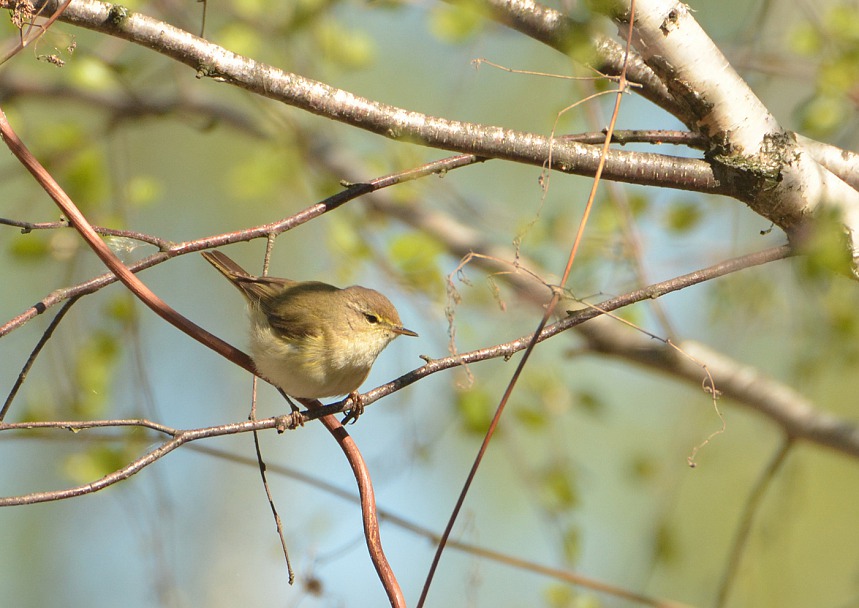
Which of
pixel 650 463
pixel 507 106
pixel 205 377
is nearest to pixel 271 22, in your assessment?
pixel 650 463

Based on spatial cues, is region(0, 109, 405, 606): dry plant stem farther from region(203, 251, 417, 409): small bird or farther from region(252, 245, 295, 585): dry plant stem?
region(203, 251, 417, 409): small bird

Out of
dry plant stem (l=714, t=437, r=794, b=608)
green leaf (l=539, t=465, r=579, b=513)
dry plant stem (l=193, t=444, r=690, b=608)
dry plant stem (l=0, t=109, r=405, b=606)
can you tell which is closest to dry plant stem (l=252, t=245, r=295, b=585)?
dry plant stem (l=0, t=109, r=405, b=606)

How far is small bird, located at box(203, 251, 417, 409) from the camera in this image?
3.04m

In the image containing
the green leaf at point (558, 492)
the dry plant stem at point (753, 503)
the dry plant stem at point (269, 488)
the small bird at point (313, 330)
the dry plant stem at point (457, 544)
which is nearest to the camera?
the dry plant stem at point (269, 488)

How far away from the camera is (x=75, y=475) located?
11.0ft

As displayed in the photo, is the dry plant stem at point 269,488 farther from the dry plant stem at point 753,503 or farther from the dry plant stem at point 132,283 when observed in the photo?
the dry plant stem at point 753,503

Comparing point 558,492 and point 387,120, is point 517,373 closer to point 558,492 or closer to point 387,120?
point 387,120

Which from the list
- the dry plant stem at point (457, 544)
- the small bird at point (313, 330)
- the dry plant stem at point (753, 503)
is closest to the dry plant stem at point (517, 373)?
the dry plant stem at point (457, 544)

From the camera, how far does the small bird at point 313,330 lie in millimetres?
3043

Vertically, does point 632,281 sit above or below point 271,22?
below

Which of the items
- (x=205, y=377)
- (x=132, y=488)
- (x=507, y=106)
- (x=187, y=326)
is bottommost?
(x=187, y=326)

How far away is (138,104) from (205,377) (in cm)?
711

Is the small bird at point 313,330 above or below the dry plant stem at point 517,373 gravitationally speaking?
above

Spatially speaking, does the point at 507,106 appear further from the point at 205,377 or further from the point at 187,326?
the point at 187,326
